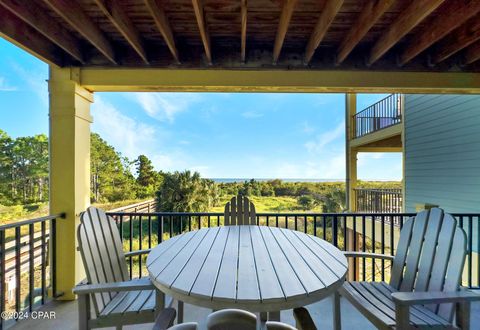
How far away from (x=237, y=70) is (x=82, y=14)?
151cm

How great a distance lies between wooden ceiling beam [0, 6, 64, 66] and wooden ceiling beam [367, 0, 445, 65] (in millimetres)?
3339

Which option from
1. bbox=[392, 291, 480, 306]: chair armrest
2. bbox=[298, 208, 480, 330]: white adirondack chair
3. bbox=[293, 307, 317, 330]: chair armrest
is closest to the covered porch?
bbox=[298, 208, 480, 330]: white adirondack chair

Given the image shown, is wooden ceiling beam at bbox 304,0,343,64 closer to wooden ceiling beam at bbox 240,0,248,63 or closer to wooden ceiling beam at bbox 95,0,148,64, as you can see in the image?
wooden ceiling beam at bbox 240,0,248,63

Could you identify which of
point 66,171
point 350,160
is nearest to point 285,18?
point 66,171

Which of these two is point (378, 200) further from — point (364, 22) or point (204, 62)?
point (204, 62)

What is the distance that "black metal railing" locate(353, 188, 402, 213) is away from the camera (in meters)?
6.88

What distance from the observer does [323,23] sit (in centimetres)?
206

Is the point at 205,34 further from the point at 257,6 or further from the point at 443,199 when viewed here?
the point at 443,199

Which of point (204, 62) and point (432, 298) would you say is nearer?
point (432, 298)

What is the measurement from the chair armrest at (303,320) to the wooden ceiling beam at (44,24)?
2.78m

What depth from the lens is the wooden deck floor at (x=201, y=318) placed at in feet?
6.76

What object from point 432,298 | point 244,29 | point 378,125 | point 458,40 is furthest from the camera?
point 378,125

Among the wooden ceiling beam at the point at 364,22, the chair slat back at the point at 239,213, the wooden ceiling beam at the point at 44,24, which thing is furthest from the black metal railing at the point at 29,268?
the wooden ceiling beam at the point at 364,22

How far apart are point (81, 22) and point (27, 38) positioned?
2.06ft
